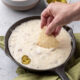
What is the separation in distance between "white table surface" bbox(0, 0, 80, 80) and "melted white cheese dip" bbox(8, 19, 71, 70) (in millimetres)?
70

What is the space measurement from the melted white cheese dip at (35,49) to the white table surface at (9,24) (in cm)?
7

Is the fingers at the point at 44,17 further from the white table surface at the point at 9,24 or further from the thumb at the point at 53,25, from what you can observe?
the white table surface at the point at 9,24

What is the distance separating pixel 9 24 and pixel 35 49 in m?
0.25

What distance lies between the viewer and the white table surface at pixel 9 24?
91 centimetres

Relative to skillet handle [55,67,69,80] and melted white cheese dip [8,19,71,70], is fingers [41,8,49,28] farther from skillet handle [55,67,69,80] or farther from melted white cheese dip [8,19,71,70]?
skillet handle [55,67,69,80]

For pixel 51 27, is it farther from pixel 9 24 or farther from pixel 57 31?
pixel 9 24

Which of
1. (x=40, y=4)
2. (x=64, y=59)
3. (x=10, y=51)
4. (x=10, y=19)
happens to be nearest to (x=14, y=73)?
(x=10, y=51)

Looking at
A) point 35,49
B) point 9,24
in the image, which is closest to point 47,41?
point 35,49

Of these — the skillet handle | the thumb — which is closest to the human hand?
the thumb

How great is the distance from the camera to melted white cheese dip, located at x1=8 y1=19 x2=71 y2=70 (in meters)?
0.86

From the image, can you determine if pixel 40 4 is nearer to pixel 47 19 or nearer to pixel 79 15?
pixel 47 19

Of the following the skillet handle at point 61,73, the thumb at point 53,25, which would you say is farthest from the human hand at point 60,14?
the skillet handle at point 61,73

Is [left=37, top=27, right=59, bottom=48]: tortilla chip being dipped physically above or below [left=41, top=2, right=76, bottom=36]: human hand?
below

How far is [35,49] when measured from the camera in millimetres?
898
